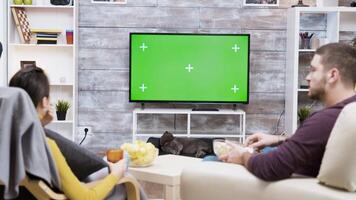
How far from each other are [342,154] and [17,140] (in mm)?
1108

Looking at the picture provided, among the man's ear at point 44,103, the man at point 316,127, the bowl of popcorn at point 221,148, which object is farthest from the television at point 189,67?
the man's ear at point 44,103

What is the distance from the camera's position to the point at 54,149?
2.11 m

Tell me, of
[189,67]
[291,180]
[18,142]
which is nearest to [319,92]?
[291,180]

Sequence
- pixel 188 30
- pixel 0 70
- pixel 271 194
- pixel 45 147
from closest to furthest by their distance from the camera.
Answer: pixel 45 147, pixel 271 194, pixel 0 70, pixel 188 30

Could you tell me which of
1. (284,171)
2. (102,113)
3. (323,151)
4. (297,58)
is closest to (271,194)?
(284,171)

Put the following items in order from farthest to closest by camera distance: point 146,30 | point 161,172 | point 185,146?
point 146,30, point 185,146, point 161,172

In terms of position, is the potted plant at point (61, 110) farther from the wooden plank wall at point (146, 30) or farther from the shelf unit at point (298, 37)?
the shelf unit at point (298, 37)

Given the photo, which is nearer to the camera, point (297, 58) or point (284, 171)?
point (284, 171)

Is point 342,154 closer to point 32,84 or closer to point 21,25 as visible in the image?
point 32,84

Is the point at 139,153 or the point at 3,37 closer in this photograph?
the point at 139,153

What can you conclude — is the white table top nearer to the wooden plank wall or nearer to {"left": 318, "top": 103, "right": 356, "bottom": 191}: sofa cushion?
{"left": 318, "top": 103, "right": 356, "bottom": 191}: sofa cushion

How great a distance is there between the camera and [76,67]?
5.92m

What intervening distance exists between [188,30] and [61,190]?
13.6 ft

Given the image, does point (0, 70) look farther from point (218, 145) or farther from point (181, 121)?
point (218, 145)
